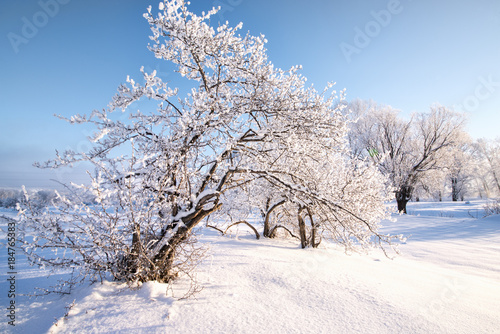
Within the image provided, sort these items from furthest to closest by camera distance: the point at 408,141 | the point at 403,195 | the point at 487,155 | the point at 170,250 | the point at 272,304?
the point at 487,155 → the point at 408,141 → the point at 403,195 → the point at 170,250 → the point at 272,304

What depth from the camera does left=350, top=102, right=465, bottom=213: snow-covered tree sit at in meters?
18.0

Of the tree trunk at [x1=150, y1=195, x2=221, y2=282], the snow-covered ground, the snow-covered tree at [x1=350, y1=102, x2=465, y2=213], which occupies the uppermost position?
the snow-covered tree at [x1=350, y1=102, x2=465, y2=213]

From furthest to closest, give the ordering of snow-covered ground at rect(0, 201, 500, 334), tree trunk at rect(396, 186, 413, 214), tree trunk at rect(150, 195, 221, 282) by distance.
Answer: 1. tree trunk at rect(396, 186, 413, 214)
2. tree trunk at rect(150, 195, 221, 282)
3. snow-covered ground at rect(0, 201, 500, 334)

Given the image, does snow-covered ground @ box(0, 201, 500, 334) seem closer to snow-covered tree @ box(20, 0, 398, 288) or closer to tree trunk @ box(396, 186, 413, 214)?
snow-covered tree @ box(20, 0, 398, 288)

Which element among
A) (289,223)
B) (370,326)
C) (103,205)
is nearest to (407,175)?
(289,223)

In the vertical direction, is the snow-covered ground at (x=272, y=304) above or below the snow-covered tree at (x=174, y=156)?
below

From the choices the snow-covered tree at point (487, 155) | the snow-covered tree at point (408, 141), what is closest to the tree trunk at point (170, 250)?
the snow-covered tree at point (408, 141)

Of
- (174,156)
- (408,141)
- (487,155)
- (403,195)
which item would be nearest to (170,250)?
(174,156)

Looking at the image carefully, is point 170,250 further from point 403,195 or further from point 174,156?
point 403,195

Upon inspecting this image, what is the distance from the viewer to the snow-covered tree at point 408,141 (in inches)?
707

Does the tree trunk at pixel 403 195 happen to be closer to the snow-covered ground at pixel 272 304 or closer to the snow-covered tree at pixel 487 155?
the snow-covered ground at pixel 272 304

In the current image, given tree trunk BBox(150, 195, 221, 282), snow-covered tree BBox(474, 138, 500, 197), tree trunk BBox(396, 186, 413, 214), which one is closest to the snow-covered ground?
tree trunk BBox(150, 195, 221, 282)

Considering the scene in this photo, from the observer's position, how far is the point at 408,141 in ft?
64.7

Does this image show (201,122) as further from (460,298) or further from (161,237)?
(460,298)
